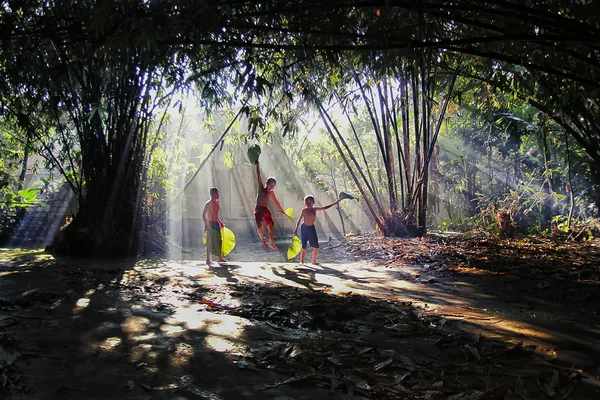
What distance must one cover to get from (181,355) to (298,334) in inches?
31.3

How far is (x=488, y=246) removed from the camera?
756 cm

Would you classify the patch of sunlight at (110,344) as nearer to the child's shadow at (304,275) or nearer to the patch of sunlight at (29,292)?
the patch of sunlight at (29,292)

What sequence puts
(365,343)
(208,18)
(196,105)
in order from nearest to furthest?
1. (365,343)
2. (208,18)
3. (196,105)

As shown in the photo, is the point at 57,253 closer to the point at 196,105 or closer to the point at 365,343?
the point at 196,105

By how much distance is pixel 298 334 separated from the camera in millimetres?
2986

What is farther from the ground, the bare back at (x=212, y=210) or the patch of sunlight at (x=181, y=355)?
the bare back at (x=212, y=210)

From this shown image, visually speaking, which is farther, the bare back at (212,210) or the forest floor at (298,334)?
the bare back at (212,210)

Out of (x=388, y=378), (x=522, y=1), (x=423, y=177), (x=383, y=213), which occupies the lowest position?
(x=388, y=378)

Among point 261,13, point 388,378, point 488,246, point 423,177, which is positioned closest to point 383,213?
point 423,177

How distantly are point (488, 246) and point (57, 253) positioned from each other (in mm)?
6687

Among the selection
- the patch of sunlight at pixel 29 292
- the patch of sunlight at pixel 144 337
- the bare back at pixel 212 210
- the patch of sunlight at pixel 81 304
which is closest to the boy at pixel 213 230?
the bare back at pixel 212 210

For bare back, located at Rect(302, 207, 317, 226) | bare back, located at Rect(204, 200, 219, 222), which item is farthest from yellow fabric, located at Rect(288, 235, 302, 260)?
bare back, located at Rect(204, 200, 219, 222)

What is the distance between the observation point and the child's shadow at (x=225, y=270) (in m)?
5.30

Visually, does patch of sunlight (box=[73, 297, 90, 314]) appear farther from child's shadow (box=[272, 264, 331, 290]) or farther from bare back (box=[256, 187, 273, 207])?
bare back (box=[256, 187, 273, 207])
